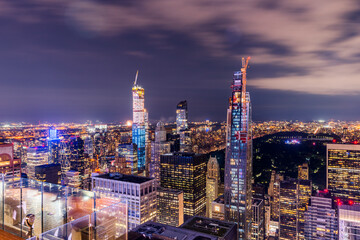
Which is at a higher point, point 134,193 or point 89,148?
point 134,193

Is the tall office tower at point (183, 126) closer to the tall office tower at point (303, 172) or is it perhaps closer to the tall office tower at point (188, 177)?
the tall office tower at point (188, 177)

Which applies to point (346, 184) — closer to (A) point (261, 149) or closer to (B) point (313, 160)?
(B) point (313, 160)

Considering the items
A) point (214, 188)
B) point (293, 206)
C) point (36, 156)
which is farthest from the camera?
point (36, 156)

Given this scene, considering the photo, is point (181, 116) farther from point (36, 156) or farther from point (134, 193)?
point (134, 193)

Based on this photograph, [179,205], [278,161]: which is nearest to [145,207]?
[179,205]

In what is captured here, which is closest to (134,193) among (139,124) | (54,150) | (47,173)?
(47,173)

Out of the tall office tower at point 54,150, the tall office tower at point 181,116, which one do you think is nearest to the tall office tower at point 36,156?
the tall office tower at point 54,150
